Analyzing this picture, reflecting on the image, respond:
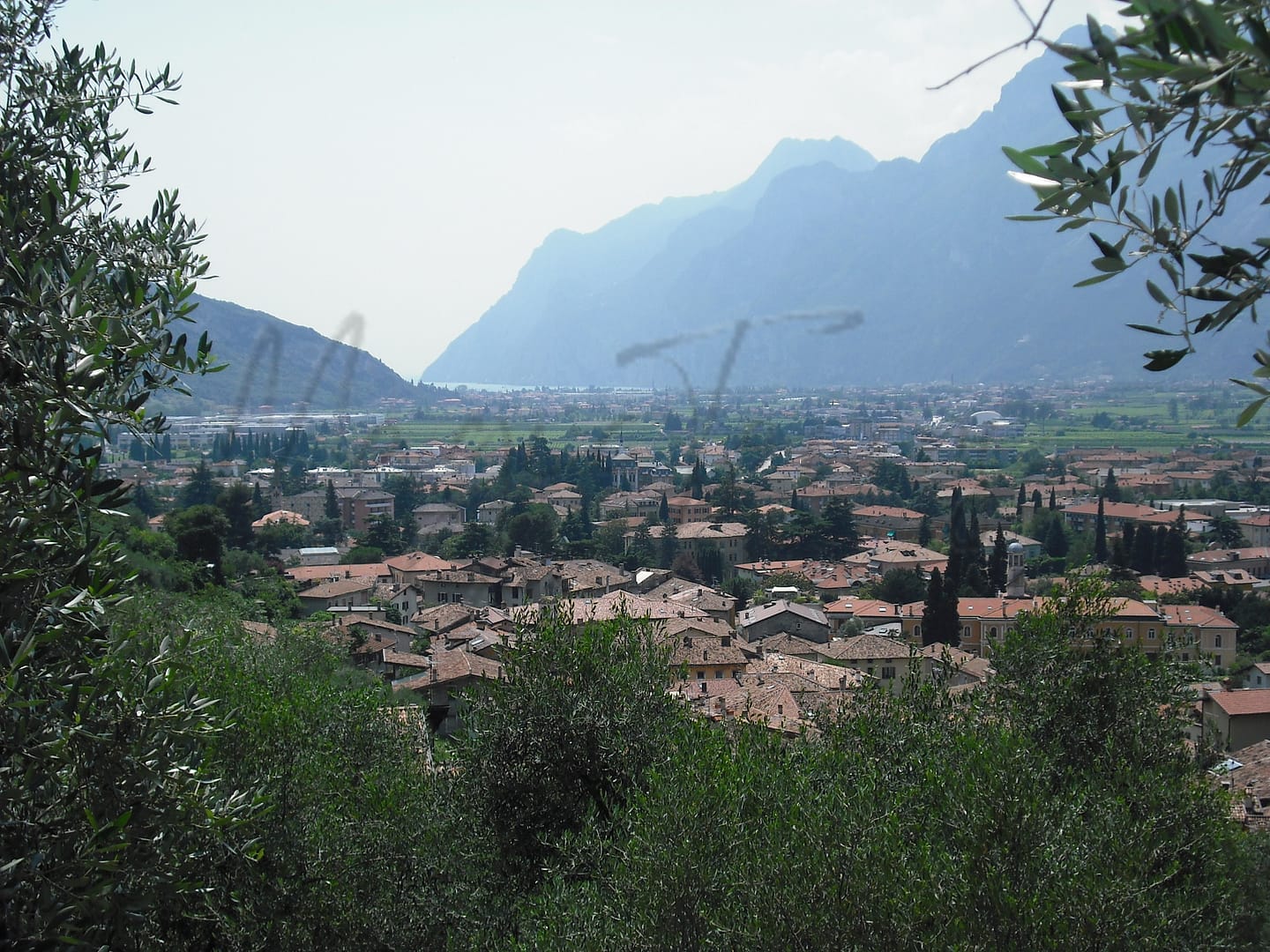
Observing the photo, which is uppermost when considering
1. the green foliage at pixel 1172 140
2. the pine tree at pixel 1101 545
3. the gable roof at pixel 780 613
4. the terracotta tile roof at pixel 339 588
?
the green foliage at pixel 1172 140

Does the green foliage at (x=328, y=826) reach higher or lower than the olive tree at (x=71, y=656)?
lower

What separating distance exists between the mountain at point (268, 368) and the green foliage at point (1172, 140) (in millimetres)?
47289

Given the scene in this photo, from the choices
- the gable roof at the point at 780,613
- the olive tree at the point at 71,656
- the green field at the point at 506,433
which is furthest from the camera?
the green field at the point at 506,433

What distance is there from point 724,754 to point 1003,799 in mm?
1482

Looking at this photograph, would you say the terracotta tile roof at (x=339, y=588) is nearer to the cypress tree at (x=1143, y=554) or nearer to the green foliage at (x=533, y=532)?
the green foliage at (x=533, y=532)

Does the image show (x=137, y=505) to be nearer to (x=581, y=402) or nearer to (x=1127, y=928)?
(x=1127, y=928)

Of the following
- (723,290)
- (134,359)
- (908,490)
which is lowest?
(908,490)

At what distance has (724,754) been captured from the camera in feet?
19.6

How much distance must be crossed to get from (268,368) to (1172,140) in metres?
52.3

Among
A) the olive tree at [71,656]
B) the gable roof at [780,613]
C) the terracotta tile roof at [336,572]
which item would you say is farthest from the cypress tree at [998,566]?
the olive tree at [71,656]

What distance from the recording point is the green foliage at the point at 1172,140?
4.59 feet

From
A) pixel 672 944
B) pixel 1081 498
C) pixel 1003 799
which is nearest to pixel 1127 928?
pixel 1003 799

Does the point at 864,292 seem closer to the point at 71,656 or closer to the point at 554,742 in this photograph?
the point at 554,742

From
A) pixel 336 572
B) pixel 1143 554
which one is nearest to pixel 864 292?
pixel 1143 554
